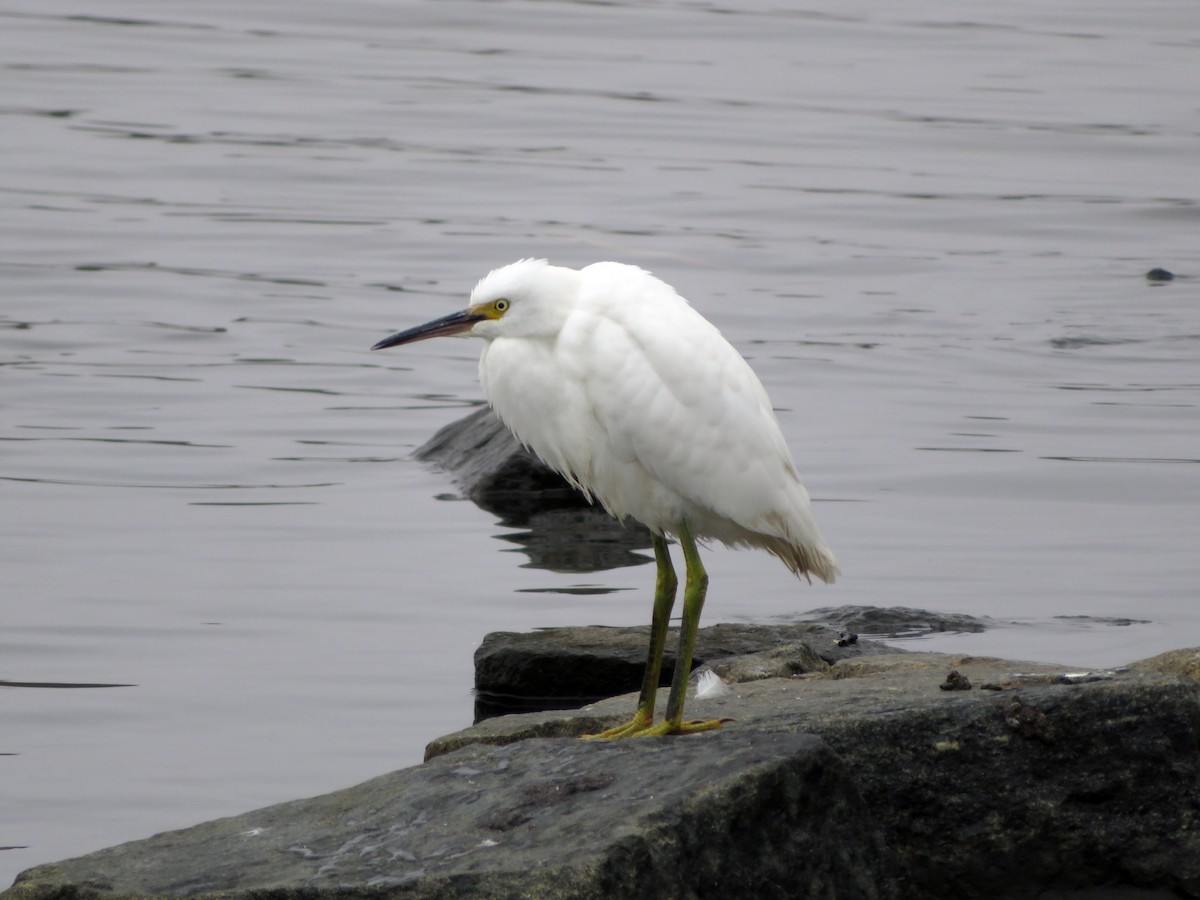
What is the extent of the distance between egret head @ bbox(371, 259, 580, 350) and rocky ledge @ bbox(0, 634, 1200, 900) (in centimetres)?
132

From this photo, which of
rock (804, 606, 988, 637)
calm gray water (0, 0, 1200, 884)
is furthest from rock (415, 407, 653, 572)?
rock (804, 606, 988, 637)

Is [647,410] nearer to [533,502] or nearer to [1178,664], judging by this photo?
[1178,664]

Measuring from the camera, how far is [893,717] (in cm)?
497

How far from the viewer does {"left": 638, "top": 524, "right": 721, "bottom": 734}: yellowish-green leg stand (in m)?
5.50

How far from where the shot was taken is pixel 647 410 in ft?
18.9

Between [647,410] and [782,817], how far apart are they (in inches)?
59.5

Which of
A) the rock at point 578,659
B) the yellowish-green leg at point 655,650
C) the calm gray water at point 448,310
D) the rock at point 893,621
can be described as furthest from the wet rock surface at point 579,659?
the yellowish-green leg at point 655,650

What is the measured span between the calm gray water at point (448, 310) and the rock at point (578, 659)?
9.9 inches

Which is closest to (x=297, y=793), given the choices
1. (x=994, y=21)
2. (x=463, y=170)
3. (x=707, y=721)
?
(x=707, y=721)

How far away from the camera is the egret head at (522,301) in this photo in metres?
5.86

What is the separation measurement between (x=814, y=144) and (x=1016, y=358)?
7.87m

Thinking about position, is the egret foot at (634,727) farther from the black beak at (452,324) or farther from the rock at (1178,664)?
the rock at (1178,664)

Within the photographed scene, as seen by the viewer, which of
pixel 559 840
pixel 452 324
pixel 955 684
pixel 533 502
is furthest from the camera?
pixel 533 502

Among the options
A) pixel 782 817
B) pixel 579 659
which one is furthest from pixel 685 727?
pixel 579 659
